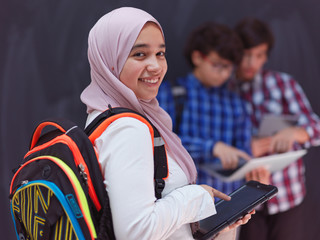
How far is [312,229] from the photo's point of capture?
232 centimetres

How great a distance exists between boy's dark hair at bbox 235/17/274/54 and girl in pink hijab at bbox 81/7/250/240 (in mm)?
1012

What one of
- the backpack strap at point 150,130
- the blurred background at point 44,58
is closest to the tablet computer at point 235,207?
the backpack strap at point 150,130

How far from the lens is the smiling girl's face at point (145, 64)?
0.76 metres

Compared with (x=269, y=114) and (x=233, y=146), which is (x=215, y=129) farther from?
(x=269, y=114)

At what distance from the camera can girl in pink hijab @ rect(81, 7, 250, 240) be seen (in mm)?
648

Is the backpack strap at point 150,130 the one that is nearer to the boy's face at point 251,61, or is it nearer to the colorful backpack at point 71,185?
the colorful backpack at point 71,185

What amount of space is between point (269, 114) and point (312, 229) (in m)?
1.02

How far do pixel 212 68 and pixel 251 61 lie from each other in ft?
0.85

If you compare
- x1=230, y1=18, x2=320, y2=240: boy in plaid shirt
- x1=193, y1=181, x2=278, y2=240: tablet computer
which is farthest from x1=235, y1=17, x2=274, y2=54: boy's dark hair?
x1=193, y1=181, x2=278, y2=240: tablet computer

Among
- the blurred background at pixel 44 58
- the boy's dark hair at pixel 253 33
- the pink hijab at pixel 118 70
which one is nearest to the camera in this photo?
Answer: the pink hijab at pixel 118 70

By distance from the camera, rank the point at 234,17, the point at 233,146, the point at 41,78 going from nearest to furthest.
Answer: the point at 41,78
the point at 233,146
the point at 234,17

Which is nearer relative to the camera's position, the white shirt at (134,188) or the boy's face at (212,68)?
the white shirt at (134,188)

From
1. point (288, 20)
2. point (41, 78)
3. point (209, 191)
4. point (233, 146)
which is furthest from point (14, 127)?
point (288, 20)

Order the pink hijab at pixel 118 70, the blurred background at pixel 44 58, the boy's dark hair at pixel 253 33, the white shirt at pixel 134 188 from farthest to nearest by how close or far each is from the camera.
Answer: the boy's dark hair at pixel 253 33
the blurred background at pixel 44 58
the pink hijab at pixel 118 70
the white shirt at pixel 134 188
